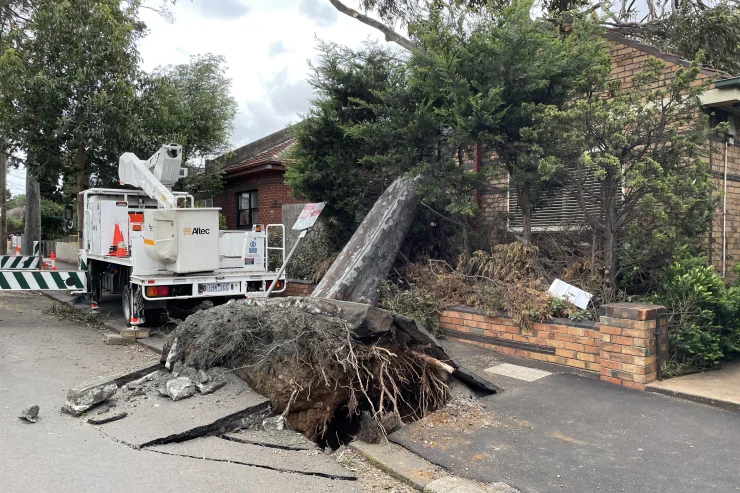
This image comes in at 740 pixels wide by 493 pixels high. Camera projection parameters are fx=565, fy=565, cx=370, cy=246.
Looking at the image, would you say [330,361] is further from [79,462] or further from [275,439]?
[79,462]

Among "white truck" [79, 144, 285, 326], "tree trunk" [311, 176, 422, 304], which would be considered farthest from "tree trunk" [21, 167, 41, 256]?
"tree trunk" [311, 176, 422, 304]

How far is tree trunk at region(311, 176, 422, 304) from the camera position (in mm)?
8596

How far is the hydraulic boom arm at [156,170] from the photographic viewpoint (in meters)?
10.1

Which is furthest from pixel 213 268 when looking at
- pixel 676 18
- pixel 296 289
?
pixel 676 18

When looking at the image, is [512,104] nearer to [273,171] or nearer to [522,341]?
[522,341]

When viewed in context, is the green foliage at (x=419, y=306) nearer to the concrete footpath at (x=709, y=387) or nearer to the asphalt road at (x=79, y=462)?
the concrete footpath at (x=709, y=387)

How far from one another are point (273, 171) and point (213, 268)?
791 cm

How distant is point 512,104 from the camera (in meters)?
7.50

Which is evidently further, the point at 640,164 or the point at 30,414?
the point at 640,164

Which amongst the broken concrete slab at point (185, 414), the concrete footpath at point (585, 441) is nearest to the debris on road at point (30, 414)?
the broken concrete slab at point (185, 414)

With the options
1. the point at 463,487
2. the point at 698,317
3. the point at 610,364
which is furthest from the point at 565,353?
the point at 463,487

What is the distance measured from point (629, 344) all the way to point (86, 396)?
540 centimetres

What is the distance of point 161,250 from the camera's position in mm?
8742

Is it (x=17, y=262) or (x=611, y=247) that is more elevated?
(x=611, y=247)
